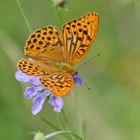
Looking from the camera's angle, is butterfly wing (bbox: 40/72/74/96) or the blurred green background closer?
butterfly wing (bbox: 40/72/74/96)

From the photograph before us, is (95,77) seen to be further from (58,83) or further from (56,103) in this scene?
(58,83)

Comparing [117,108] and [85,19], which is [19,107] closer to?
[117,108]

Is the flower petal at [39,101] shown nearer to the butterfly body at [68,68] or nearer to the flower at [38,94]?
the flower at [38,94]

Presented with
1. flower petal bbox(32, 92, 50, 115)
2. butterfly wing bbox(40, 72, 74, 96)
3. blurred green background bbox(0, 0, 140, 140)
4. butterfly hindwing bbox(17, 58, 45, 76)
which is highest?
butterfly hindwing bbox(17, 58, 45, 76)

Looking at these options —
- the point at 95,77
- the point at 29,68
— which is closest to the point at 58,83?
the point at 29,68

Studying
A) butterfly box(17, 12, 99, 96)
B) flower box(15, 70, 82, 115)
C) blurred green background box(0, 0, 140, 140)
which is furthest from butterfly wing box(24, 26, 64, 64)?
blurred green background box(0, 0, 140, 140)

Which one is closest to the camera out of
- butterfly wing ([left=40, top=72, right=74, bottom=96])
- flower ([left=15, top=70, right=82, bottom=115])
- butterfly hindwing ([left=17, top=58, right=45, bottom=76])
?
butterfly wing ([left=40, top=72, right=74, bottom=96])

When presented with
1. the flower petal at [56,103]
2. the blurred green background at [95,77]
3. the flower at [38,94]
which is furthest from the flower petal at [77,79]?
the blurred green background at [95,77]

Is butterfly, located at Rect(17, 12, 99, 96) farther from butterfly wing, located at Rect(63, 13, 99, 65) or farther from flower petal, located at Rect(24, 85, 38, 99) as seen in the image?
flower petal, located at Rect(24, 85, 38, 99)
